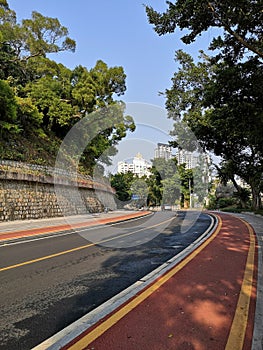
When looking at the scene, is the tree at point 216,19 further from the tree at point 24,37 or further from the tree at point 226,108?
the tree at point 24,37

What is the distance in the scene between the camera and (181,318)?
12.4 feet

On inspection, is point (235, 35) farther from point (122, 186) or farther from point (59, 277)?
point (122, 186)

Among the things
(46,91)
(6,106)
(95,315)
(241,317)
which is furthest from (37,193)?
(241,317)

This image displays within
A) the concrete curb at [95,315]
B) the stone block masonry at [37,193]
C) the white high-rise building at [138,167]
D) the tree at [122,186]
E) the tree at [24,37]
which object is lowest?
the concrete curb at [95,315]

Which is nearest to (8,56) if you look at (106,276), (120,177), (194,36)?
(194,36)

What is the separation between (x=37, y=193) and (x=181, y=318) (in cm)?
1591

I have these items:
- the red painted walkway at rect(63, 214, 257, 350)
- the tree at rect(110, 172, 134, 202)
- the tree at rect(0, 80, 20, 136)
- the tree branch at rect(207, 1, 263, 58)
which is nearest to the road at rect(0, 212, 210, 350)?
the red painted walkway at rect(63, 214, 257, 350)

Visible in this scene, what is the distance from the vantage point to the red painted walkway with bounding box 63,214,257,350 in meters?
3.15

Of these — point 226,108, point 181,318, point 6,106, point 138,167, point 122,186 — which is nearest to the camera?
point 181,318

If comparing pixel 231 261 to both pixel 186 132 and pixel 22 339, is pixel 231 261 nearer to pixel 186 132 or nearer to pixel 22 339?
pixel 22 339

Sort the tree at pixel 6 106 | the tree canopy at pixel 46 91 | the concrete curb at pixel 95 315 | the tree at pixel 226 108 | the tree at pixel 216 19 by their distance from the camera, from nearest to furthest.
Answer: the concrete curb at pixel 95 315 → the tree at pixel 216 19 → the tree at pixel 226 108 → the tree at pixel 6 106 → the tree canopy at pixel 46 91

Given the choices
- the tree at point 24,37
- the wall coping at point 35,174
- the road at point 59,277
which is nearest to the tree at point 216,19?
the road at point 59,277

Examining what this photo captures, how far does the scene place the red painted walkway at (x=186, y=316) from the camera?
3.15m

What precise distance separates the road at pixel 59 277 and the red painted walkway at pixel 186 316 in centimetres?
61
